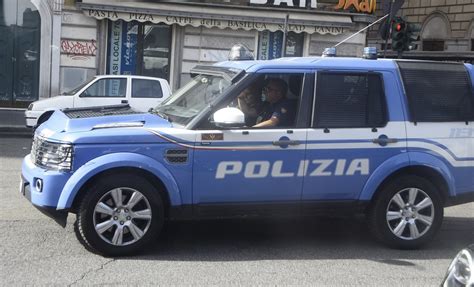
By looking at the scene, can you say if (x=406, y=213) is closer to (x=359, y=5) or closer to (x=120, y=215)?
(x=120, y=215)

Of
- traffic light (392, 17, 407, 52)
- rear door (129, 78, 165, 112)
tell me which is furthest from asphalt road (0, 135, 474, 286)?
traffic light (392, 17, 407, 52)

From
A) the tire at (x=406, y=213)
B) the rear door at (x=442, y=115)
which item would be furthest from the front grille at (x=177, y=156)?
the rear door at (x=442, y=115)

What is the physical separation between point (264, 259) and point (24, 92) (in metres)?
16.1

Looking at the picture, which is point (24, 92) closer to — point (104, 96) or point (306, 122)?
point (104, 96)

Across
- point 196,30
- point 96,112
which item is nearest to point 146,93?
point 196,30

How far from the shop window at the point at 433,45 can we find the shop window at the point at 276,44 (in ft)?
53.3

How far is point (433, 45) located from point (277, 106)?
31.7 metres

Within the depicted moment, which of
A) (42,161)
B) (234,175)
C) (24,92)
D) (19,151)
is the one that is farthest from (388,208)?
(24,92)

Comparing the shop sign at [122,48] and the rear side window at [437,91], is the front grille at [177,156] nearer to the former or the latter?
the rear side window at [437,91]

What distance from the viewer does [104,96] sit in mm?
14875

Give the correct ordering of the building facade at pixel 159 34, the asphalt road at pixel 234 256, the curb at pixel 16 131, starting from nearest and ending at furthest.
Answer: the asphalt road at pixel 234 256 < the curb at pixel 16 131 < the building facade at pixel 159 34

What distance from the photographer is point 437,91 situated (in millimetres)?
6160

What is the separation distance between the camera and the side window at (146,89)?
49.8 ft

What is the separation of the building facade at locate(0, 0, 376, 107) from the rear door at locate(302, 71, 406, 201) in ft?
42.0
